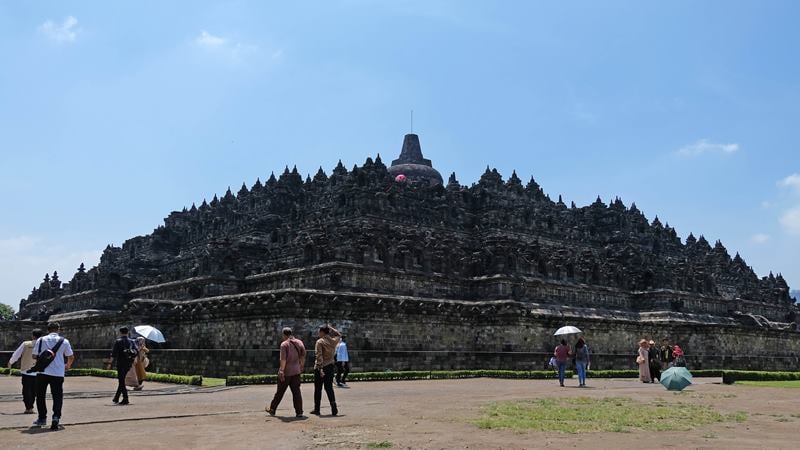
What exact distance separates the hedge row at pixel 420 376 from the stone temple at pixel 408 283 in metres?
1.72

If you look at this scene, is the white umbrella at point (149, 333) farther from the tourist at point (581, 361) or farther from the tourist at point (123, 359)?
the tourist at point (581, 361)

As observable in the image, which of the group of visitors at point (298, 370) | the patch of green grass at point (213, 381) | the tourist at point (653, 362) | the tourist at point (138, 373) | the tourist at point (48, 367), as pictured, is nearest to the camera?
the tourist at point (48, 367)

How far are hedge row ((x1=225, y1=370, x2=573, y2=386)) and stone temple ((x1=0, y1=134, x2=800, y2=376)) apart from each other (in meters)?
1.72

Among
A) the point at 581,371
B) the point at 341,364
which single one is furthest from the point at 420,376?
the point at 581,371

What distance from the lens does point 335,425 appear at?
13.9m

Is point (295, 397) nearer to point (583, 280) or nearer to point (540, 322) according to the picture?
point (540, 322)

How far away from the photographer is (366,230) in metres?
46.1

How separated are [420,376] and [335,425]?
1704 centimetres

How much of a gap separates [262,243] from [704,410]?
3982 cm

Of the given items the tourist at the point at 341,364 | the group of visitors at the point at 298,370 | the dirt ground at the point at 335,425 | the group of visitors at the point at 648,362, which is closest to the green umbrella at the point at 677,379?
the dirt ground at the point at 335,425

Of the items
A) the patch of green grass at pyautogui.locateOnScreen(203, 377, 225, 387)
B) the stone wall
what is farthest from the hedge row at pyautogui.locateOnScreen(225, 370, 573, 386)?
the stone wall

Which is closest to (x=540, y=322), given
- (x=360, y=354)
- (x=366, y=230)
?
(x=366, y=230)

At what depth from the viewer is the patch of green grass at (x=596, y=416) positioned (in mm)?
14039

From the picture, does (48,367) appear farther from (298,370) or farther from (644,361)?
(644,361)
